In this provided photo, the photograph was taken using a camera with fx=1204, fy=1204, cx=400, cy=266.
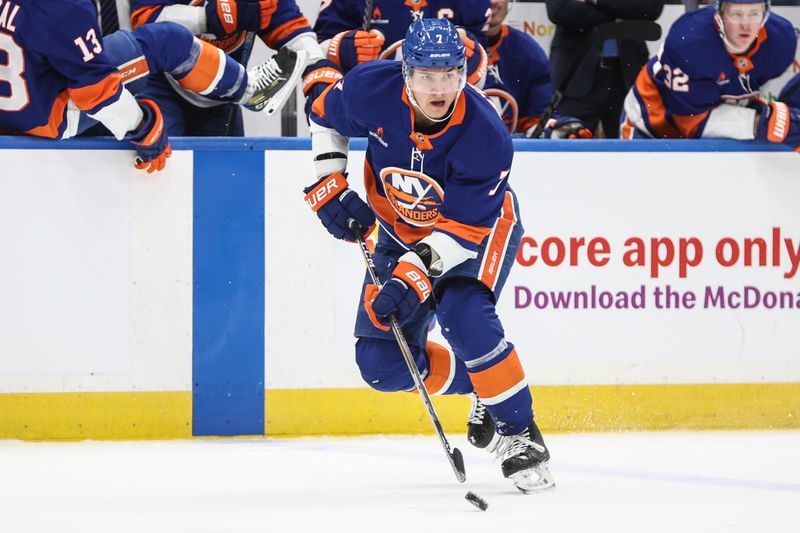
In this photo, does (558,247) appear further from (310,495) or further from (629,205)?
(310,495)

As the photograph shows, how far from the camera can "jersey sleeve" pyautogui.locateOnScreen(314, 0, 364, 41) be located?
4.53m

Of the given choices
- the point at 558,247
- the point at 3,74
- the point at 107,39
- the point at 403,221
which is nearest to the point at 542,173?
the point at 558,247

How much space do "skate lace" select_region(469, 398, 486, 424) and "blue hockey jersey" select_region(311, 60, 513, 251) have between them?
0.49 metres

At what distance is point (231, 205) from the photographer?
3920 mm

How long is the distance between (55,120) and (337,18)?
4.13ft

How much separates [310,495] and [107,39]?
5.60 ft

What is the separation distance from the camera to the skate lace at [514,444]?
3053mm

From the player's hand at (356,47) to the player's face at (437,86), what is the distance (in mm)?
1461

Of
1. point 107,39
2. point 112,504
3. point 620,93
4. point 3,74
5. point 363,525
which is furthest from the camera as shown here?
point 620,93

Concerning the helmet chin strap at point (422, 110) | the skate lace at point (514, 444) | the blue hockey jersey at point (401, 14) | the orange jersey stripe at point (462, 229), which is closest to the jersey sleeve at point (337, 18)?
the blue hockey jersey at point (401, 14)

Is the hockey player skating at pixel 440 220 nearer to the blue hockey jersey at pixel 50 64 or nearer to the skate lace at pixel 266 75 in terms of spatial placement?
the blue hockey jersey at pixel 50 64

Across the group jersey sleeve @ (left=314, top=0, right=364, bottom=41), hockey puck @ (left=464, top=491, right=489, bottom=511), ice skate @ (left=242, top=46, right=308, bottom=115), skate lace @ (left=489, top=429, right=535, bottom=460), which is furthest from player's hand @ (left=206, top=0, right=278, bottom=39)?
hockey puck @ (left=464, top=491, right=489, bottom=511)

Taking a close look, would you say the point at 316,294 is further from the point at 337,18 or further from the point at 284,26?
the point at 337,18

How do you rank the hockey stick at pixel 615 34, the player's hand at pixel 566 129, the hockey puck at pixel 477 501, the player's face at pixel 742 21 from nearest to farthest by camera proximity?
the hockey puck at pixel 477 501 → the player's face at pixel 742 21 → the player's hand at pixel 566 129 → the hockey stick at pixel 615 34
